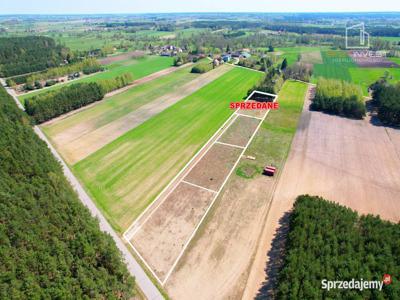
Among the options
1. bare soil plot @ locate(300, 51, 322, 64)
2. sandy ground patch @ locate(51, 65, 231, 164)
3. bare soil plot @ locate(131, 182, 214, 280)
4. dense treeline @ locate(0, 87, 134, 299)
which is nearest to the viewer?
dense treeline @ locate(0, 87, 134, 299)

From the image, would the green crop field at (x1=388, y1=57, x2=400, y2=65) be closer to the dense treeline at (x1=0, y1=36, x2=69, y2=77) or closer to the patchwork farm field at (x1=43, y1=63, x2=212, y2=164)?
the patchwork farm field at (x1=43, y1=63, x2=212, y2=164)

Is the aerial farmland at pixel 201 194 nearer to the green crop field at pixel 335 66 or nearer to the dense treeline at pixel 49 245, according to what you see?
the dense treeline at pixel 49 245

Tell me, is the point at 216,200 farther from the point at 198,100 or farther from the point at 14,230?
the point at 198,100

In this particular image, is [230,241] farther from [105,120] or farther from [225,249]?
[105,120]

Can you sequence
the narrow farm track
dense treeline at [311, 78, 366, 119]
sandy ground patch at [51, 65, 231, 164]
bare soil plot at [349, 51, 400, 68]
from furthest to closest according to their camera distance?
bare soil plot at [349, 51, 400, 68] → dense treeline at [311, 78, 366, 119] → sandy ground patch at [51, 65, 231, 164] → the narrow farm track

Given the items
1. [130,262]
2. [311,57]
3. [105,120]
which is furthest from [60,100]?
[311,57]

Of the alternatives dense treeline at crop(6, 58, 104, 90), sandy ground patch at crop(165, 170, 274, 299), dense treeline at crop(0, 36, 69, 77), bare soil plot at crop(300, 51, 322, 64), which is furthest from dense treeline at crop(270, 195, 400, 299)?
dense treeline at crop(0, 36, 69, 77)
